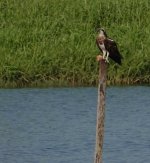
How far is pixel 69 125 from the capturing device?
15859mm

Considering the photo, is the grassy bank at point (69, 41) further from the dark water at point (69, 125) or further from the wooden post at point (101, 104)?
the wooden post at point (101, 104)

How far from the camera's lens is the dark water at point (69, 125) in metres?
13.3

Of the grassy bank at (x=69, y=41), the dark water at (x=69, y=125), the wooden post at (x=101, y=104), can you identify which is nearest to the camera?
the wooden post at (x=101, y=104)

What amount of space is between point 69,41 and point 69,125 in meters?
3.78

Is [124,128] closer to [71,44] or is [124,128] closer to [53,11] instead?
[71,44]

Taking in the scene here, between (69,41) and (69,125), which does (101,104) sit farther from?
(69,41)

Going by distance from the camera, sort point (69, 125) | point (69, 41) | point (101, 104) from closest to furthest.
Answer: point (101, 104)
point (69, 125)
point (69, 41)

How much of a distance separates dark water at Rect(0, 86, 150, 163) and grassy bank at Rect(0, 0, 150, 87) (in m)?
0.30

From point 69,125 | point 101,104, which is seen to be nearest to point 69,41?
point 69,125

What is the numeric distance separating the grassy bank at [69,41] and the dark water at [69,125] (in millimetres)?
298

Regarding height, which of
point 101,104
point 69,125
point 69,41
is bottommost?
point 69,125

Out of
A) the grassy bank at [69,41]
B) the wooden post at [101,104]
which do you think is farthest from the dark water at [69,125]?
the wooden post at [101,104]

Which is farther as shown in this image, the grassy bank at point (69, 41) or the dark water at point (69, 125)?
the grassy bank at point (69, 41)

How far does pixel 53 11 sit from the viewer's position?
832 inches
